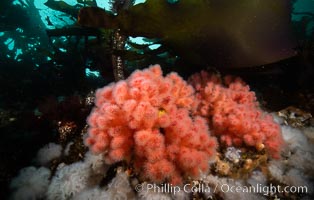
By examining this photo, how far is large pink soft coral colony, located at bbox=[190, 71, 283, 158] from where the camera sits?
8.89ft

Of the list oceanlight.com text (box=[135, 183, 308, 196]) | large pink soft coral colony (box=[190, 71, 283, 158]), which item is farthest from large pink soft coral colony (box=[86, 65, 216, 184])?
large pink soft coral colony (box=[190, 71, 283, 158])

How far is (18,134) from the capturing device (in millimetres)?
3518

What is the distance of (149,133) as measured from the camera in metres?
2.14

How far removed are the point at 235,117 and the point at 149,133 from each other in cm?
122

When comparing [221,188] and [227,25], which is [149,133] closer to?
[221,188]

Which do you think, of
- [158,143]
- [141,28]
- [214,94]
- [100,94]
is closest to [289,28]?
[214,94]

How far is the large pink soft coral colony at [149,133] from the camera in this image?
7.08ft

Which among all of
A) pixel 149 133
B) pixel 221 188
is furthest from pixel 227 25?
pixel 221 188

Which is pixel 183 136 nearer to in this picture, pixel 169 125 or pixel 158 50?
pixel 169 125

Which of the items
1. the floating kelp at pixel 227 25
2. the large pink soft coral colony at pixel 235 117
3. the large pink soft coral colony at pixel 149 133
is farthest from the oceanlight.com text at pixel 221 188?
the floating kelp at pixel 227 25

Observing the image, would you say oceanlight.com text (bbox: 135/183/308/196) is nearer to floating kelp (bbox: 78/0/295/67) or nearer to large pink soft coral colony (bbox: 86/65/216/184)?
large pink soft coral colony (bbox: 86/65/216/184)

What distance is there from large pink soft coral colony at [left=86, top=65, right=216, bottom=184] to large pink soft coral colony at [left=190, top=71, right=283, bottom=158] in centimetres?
50

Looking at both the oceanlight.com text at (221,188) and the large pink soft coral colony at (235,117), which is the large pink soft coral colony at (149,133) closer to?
the oceanlight.com text at (221,188)

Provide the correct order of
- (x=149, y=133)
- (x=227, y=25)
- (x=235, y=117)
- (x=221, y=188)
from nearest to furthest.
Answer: (x=149, y=133) → (x=221, y=188) → (x=235, y=117) → (x=227, y=25)
